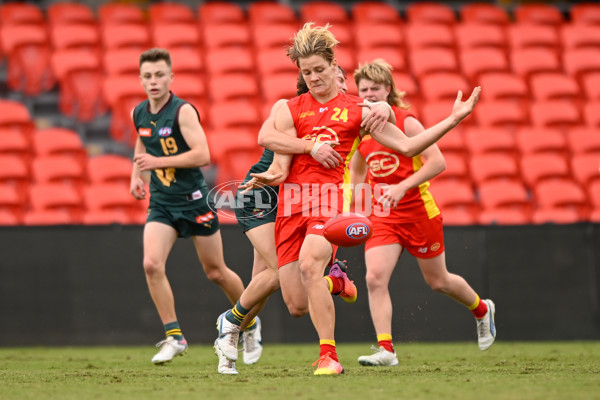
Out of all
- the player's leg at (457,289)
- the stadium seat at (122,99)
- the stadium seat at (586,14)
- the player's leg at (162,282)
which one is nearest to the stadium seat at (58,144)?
the stadium seat at (122,99)

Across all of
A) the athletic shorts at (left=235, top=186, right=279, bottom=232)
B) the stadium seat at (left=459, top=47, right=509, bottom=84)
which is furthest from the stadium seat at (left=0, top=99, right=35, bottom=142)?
the stadium seat at (left=459, top=47, right=509, bottom=84)

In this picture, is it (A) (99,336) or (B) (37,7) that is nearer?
(A) (99,336)

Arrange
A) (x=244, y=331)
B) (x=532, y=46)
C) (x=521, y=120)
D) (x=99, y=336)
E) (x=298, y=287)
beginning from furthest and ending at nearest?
(x=532, y=46) → (x=521, y=120) → (x=99, y=336) → (x=244, y=331) → (x=298, y=287)

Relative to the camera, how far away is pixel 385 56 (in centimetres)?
1252

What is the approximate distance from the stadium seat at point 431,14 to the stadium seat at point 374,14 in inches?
9.2

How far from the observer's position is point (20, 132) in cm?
1122

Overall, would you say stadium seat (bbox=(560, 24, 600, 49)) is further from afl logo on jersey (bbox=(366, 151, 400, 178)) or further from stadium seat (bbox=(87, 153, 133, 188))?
afl logo on jersey (bbox=(366, 151, 400, 178))

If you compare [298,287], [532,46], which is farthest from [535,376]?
[532,46]

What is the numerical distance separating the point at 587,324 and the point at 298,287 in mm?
4306

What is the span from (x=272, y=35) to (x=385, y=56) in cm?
168

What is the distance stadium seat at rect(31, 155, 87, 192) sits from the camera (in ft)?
34.8

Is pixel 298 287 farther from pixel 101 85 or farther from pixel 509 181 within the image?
pixel 101 85

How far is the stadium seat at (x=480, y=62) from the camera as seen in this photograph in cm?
1266

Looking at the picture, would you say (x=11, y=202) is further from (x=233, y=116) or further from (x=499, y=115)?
(x=499, y=115)
